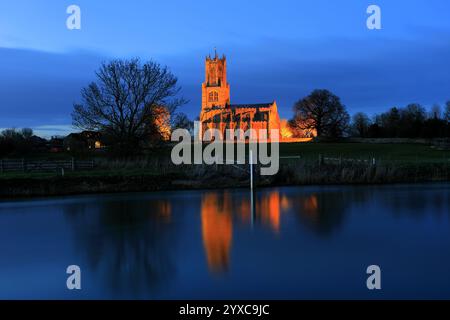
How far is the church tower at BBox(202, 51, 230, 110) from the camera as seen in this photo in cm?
11950

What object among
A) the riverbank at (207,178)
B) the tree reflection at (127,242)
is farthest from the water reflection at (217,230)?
the riverbank at (207,178)

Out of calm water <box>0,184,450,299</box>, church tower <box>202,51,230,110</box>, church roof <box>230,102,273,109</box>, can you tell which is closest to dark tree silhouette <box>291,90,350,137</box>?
church roof <box>230,102,273,109</box>

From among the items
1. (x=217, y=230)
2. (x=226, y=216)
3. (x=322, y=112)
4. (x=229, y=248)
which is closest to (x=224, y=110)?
(x=322, y=112)

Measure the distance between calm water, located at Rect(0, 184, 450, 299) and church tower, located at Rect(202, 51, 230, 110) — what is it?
330ft

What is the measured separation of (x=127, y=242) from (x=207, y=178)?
1608 cm

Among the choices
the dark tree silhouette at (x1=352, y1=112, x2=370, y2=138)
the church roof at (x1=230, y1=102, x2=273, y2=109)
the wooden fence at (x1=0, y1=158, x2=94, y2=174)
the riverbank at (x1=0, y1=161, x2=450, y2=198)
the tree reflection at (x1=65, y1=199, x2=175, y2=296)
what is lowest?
the tree reflection at (x1=65, y1=199, x2=175, y2=296)

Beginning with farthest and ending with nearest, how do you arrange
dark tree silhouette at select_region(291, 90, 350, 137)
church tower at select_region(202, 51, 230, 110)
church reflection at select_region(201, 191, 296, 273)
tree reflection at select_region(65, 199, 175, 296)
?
church tower at select_region(202, 51, 230, 110)
dark tree silhouette at select_region(291, 90, 350, 137)
church reflection at select_region(201, 191, 296, 273)
tree reflection at select_region(65, 199, 175, 296)

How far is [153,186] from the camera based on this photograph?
26281 millimetres

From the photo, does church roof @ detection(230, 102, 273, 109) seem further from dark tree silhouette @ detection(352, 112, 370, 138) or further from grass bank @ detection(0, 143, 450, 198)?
grass bank @ detection(0, 143, 450, 198)

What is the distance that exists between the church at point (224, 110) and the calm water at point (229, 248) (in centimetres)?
8298

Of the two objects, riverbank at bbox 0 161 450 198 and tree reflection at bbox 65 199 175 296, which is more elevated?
riverbank at bbox 0 161 450 198

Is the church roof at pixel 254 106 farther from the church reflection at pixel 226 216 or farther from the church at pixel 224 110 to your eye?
the church reflection at pixel 226 216

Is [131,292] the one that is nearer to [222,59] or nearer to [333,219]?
[333,219]

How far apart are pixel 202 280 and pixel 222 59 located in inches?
4711
